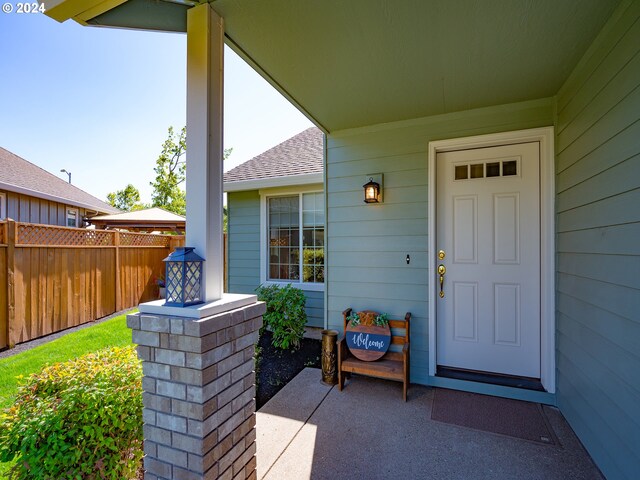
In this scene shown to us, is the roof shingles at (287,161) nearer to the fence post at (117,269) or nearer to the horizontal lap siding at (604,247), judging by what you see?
the fence post at (117,269)

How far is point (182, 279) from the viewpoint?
1330 millimetres

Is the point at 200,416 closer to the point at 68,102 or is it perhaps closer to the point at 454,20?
the point at 454,20

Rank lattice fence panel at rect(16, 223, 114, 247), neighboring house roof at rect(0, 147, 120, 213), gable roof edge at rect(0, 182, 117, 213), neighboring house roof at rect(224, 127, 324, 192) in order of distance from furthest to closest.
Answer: neighboring house roof at rect(0, 147, 120, 213) → gable roof edge at rect(0, 182, 117, 213) → neighboring house roof at rect(224, 127, 324, 192) → lattice fence panel at rect(16, 223, 114, 247)

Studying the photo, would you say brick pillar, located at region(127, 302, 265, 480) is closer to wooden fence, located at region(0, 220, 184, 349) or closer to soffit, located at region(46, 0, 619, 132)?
soffit, located at region(46, 0, 619, 132)

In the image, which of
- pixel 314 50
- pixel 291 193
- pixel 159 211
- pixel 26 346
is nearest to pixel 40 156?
pixel 159 211

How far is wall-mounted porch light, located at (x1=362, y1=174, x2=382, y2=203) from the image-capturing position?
294 cm

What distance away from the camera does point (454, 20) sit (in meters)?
1.61

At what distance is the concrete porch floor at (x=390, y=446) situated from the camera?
1.78 m

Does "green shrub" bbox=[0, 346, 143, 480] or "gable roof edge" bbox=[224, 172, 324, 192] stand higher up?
"gable roof edge" bbox=[224, 172, 324, 192]

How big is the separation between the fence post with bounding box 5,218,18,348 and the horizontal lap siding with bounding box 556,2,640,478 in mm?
5817

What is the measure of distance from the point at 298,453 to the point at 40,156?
2039 cm

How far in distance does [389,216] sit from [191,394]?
7.63 ft

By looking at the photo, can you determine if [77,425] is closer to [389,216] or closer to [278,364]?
[278,364]

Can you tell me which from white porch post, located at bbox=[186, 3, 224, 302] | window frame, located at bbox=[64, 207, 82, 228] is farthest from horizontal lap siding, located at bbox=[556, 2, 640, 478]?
window frame, located at bbox=[64, 207, 82, 228]
